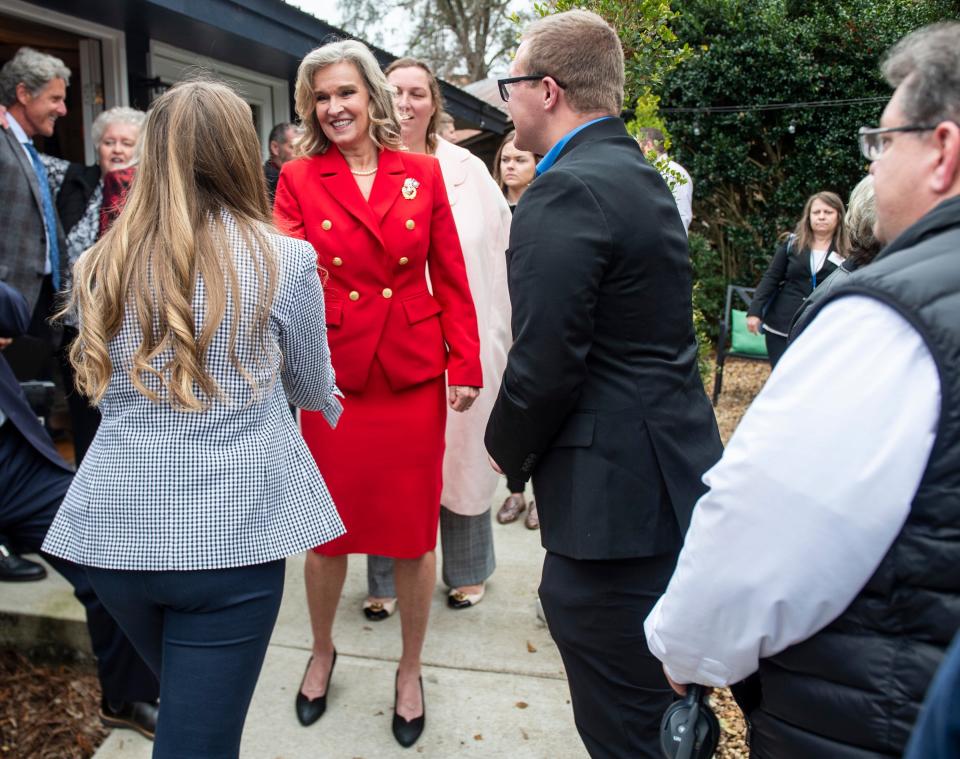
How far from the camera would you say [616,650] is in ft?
6.76

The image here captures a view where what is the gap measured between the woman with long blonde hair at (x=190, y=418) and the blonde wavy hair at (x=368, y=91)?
0.98 meters

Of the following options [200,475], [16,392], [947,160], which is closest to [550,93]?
[947,160]

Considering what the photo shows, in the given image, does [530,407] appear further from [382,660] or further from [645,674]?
[382,660]

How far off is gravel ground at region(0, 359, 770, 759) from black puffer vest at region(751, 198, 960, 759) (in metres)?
2.03

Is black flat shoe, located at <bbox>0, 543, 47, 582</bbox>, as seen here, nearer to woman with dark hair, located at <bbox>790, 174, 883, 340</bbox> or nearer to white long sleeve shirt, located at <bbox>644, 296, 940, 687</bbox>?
woman with dark hair, located at <bbox>790, 174, 883, 340</bbox>

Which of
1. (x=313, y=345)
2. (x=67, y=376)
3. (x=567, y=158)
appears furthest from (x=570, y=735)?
(x=67, y=376)

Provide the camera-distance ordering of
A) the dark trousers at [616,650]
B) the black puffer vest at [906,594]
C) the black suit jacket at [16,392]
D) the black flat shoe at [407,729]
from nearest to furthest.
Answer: the black puffer vest at [906,594]
the dark trousers at [616,650]
the black suit jacket at [16,392]
the black flat shoe at [407,729]

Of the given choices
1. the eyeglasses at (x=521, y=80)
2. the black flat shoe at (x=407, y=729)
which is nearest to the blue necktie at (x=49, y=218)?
the black flat shoe at (x=407, y=729)

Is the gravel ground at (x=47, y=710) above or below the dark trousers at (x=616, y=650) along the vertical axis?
below

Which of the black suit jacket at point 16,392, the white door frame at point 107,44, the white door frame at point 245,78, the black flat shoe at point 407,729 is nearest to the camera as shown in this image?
the black suit jacket at point 16,392

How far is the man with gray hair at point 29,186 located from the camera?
149 inches

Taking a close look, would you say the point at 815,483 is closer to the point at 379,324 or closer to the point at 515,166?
the point at 379,324

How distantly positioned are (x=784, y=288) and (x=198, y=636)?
6.16m

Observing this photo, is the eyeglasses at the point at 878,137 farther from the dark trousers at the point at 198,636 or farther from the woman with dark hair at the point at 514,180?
the woman with dark hair at the point at 514,180
